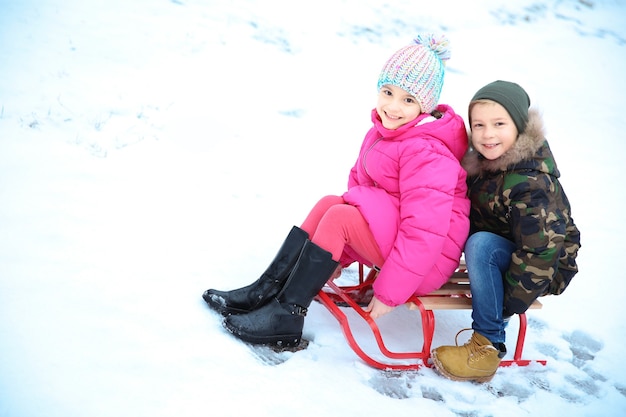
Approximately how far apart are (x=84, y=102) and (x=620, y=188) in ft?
15.0

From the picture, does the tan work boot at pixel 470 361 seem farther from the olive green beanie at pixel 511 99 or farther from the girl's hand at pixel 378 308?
the olive green beanie at pixel 511 99

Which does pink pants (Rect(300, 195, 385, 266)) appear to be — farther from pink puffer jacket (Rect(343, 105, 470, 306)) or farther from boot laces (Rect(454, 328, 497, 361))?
boot laces (Rect(454, 328, 497, 361))

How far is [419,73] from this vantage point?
8.18 feet

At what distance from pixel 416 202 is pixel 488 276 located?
18.6 inches

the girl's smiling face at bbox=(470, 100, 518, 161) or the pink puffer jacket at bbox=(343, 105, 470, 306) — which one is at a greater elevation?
the girl's smiling face at bbox=(470, 100, 518, 161)

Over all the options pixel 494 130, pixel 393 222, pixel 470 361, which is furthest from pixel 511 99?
pixel 470 361

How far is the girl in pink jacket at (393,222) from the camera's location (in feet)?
7.79

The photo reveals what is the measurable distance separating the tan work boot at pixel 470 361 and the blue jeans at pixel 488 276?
0.19 ft

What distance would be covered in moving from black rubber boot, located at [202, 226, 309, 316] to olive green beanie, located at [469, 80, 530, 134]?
3.43ft

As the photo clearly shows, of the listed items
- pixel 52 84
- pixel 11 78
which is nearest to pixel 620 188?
pixel 52 84

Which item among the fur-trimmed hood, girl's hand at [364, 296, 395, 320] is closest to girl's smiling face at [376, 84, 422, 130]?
the fur-trimmed hood

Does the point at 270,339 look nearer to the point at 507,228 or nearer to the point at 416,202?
the point at 416,202

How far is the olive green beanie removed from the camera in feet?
8.09

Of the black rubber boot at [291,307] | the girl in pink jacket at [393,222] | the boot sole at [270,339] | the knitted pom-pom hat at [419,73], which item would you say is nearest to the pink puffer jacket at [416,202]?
the girl in pink jacket at [393,222]
